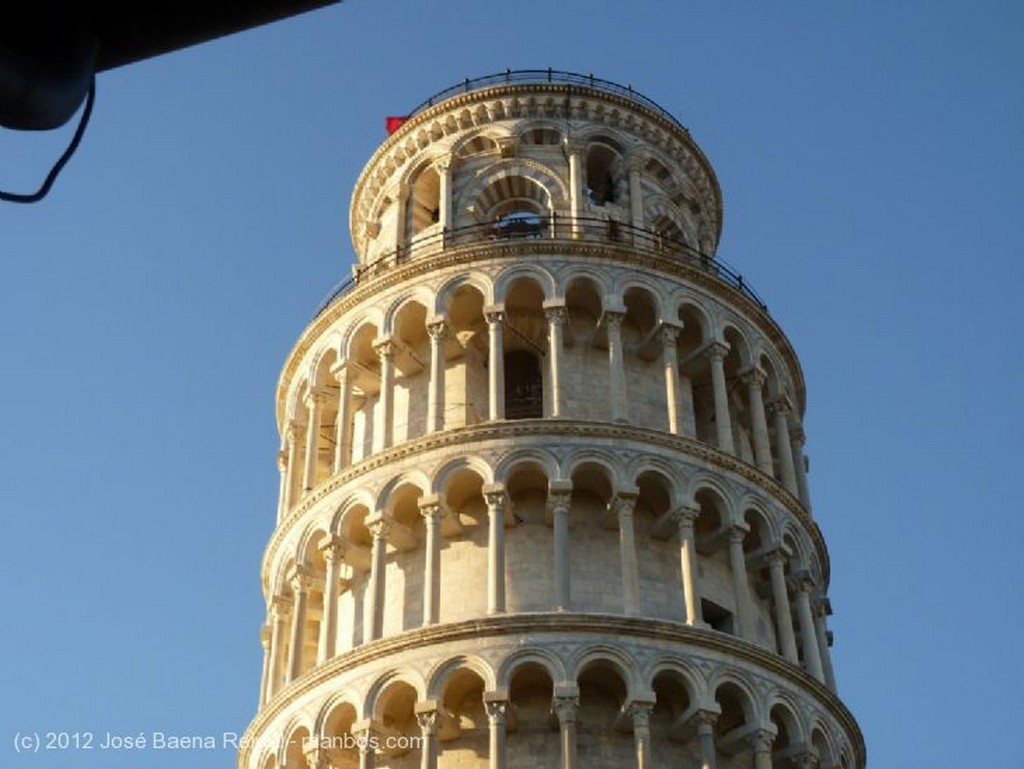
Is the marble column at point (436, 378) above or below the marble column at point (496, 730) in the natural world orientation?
above

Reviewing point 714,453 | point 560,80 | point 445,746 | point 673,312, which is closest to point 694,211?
point 560,80

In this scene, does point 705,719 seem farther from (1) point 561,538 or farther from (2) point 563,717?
(1) point 561,538

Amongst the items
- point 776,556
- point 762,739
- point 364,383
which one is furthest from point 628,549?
point 364,383

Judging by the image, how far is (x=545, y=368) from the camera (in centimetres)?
2928

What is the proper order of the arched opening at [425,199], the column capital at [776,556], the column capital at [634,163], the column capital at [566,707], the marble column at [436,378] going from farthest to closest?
the arched opening at [425,199] < the column capital at [634,163] < the marble column at [436,378] < the column capital at [776,556] < the column capital at [566,707]

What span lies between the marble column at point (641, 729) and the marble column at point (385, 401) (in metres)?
7.91

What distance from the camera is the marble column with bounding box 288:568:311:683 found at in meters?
27.2

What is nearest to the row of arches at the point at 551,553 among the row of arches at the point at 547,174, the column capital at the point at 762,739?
the column capital at the point at 762,739

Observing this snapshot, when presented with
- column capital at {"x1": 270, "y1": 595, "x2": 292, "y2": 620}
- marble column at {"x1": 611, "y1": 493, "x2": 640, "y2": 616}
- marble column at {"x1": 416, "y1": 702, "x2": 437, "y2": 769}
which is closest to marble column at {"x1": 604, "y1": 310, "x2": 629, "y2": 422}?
marble column at {"x1": 611, "y1": 493, "x2": 640, "y2": 616}

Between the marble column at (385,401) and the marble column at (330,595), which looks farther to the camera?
the marble column at (385,401)

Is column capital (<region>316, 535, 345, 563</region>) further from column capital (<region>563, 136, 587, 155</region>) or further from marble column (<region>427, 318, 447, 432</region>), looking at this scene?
column capital (<region>563, 136, 587, 155</region>)

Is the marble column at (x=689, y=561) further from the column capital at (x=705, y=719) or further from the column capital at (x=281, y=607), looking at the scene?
the column capital at (x=281, y=607)

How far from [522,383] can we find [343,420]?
4.20 metres

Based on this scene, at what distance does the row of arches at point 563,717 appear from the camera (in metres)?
→ 23.7
